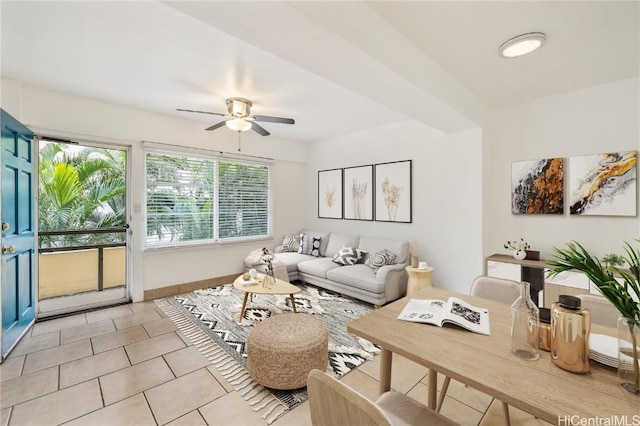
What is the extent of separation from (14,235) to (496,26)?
4435 mm

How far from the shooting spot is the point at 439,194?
373 centimetres

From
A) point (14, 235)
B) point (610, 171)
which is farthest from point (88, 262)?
point (610, 171)

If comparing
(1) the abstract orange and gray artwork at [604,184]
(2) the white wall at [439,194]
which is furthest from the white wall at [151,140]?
(1) the abstract orange and gray artwork at [604,184]

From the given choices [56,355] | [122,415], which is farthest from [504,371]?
[56,355]

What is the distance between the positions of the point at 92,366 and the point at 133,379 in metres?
0.49

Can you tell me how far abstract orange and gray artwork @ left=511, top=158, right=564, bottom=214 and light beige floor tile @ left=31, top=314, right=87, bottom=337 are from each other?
17.4 feet

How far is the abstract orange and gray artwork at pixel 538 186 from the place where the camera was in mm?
3031

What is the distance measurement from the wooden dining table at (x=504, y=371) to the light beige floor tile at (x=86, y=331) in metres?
3.01

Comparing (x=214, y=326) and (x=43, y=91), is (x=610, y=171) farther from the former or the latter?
(x=43, y=91)

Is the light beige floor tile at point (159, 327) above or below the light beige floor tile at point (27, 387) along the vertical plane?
above

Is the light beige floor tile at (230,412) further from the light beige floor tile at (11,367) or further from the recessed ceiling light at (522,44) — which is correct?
the recessed ceiling light at (522,44)

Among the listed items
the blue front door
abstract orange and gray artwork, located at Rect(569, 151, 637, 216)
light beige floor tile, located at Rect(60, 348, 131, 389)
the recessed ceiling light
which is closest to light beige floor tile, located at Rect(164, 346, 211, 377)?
light beige floor tile, located at Rect(60, 348, 131, 389)

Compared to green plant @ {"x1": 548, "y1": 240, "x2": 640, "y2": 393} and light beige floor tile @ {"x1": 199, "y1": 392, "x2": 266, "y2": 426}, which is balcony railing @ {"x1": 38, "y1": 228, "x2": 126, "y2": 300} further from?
green plant @ {"x1": 548, "y1": 240, "x2": 640, "y2": 393}

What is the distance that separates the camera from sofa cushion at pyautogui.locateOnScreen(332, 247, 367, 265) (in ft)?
13.5
